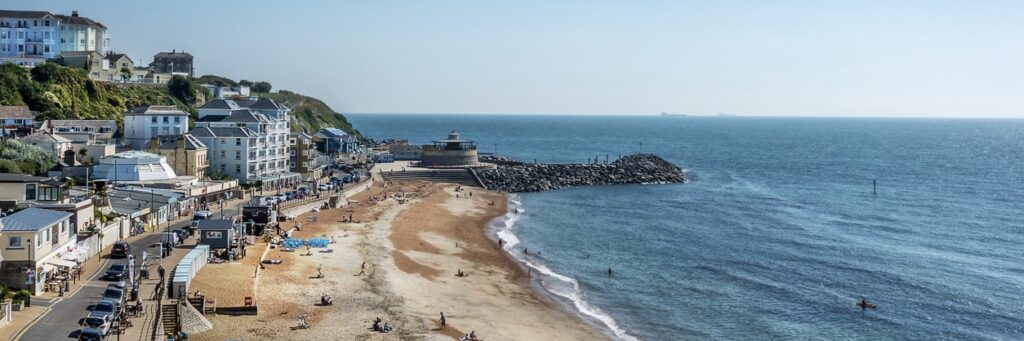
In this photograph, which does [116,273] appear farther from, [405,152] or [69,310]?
[405,152]

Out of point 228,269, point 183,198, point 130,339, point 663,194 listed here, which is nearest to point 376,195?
point 183,198

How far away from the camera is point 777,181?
130 metres

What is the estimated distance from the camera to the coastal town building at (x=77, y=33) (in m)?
115

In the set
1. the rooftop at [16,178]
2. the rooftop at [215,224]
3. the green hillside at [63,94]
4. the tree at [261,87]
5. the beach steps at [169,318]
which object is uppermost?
the tree at [261,87]

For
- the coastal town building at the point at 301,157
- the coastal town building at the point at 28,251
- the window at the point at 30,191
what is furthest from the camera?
the coastal town building at the point at 301,157

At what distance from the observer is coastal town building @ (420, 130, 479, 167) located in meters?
120

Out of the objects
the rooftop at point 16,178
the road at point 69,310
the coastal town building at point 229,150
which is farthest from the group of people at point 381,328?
the coastal town building at point 229,150

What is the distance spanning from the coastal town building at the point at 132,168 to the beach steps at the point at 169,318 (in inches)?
1492

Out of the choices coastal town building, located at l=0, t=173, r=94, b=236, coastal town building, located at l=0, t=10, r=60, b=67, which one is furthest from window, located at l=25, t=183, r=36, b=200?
coastal town building, located at l=0, t=10, r=60, b=67

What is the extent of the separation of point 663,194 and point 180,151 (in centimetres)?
5768

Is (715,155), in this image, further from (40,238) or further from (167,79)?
(40,238)

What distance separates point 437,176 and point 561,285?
59260 millimetres

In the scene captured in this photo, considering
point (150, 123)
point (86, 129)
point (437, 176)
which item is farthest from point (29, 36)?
point (437, 176)

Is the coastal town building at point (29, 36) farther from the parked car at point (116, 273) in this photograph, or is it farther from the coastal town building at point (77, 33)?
the parked car at point (116, 273)
